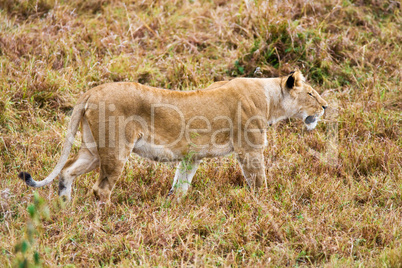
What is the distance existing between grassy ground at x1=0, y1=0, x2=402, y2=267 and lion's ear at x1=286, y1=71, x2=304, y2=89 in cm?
99

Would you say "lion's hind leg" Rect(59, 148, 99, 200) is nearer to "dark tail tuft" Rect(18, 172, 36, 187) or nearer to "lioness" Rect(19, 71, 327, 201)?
"lioness" Rect(19, 71, 327, 201)

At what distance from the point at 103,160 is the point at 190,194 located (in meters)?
1.08

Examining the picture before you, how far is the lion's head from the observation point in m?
5.15

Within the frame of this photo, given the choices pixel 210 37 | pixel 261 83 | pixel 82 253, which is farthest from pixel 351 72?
pixel 82 253

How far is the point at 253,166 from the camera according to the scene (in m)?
4.83

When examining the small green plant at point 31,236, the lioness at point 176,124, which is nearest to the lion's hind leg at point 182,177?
the lioness at point 176,124

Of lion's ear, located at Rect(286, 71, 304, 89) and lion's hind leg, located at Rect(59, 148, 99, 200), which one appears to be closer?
lion's hind leg, located at Rect(59, 148, 99, 200)

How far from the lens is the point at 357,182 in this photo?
5258mm

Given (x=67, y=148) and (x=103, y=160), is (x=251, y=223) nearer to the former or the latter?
(x=103, y=160)

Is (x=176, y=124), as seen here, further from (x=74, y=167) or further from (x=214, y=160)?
(x=214, y=160)

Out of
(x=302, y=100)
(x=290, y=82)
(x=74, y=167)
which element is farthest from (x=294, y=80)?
(x=74, y=167)

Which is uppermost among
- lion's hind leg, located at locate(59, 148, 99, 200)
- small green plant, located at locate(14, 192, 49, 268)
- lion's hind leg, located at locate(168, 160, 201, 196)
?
small green plant, located at locate(14, 192, 49, 268)

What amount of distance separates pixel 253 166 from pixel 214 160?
1000mm

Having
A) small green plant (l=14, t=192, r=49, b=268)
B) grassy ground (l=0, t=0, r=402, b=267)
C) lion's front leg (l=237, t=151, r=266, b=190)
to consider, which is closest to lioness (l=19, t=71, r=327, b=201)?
lion's front leg (l=237, t=151, r=266, b=190)
